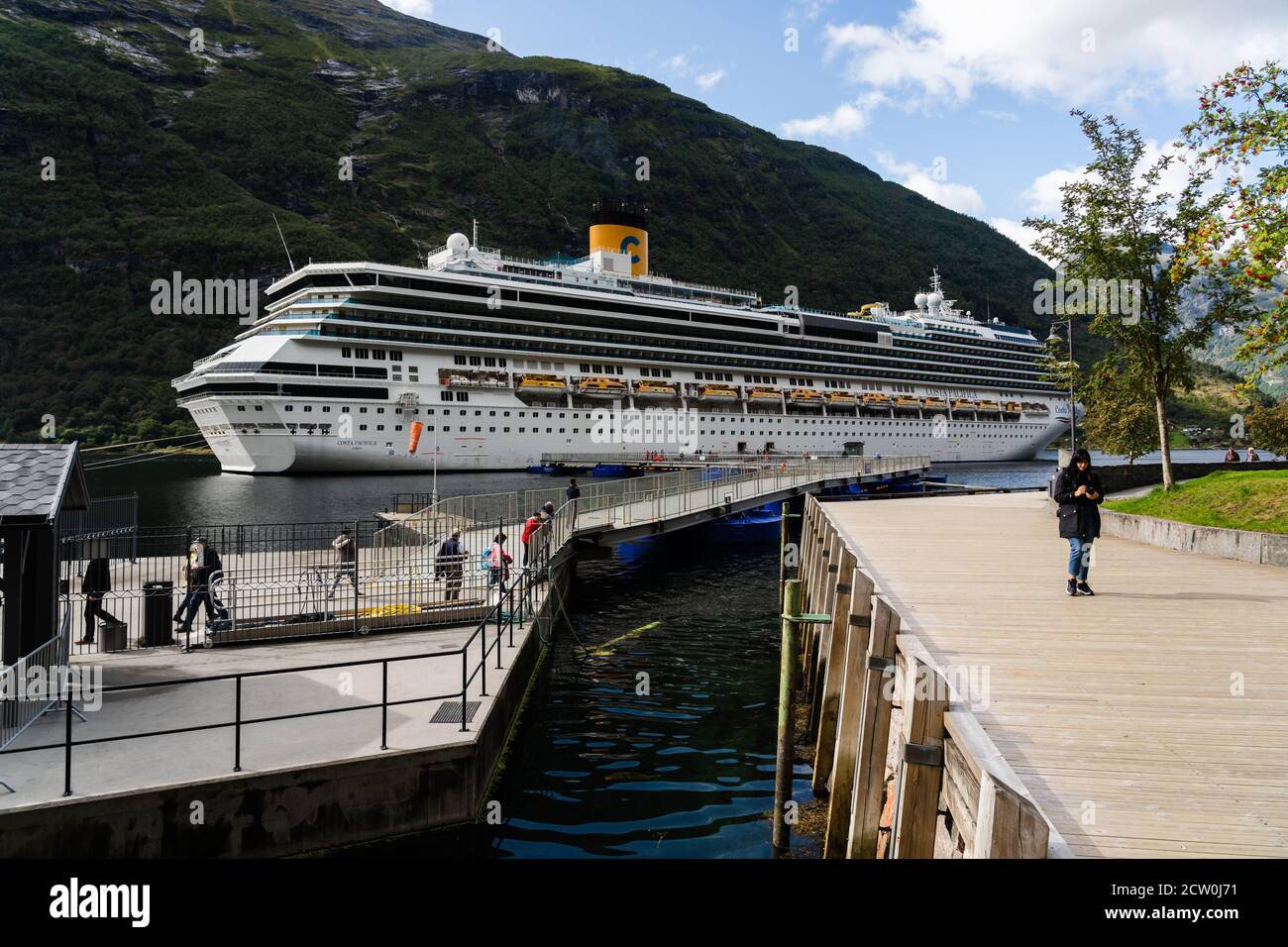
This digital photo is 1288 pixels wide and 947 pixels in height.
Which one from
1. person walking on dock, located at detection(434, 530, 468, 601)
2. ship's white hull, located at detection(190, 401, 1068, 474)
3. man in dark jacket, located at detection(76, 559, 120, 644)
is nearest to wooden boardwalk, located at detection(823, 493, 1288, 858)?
person walking on dock, located at detection(434, 530, 468, 601)

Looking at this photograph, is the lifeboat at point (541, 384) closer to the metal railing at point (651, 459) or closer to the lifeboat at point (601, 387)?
the lifeboat at point (601, 387)

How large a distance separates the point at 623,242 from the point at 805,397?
86.1 feet

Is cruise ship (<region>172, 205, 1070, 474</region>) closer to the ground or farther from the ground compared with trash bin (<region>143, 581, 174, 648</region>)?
farther from the ground

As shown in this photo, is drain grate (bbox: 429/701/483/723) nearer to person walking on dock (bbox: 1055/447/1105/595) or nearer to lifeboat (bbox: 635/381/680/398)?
person walking on dock (bbox: 1055/447/1105/595)

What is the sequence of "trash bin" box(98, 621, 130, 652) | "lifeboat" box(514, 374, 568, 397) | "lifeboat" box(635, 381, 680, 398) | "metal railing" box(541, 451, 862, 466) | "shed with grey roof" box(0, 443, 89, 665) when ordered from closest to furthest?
"shed with grey roof" box(0, 443, 89, 665)
"trash bin" box(98, 621, 130, 652)
"metal railing" box(541, 451, 862, 466)
"lifeboat" box(514, 374, 568, 397)
"lifeboat" box(635, 381, 680, 398)

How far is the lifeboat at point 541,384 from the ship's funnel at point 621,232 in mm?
20953

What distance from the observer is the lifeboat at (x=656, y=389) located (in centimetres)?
7369

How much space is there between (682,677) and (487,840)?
6027 mm

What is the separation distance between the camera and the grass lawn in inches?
499

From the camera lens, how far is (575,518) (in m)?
20.9

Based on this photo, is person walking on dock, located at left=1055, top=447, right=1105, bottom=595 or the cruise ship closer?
person walking on dock, located at left=1055, top=447, right=1105, bottom=595

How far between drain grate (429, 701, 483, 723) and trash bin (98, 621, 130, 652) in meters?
5.60

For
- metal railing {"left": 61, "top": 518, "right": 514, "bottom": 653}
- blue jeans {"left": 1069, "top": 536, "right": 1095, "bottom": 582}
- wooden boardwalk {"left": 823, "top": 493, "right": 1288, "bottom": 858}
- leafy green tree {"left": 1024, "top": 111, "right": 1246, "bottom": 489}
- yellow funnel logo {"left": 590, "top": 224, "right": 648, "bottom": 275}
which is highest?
yellow funnel logo {"left": 590, "top": 224, "right": 648, "bottom": 275}

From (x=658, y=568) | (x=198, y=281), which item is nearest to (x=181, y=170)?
(x=198, y=281)
